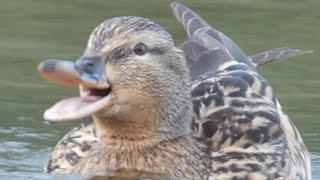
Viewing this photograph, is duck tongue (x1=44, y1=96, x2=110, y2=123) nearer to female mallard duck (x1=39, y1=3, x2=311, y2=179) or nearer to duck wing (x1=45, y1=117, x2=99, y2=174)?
female mallard duck (x1=39, y1=3, x2=311, y2=179)

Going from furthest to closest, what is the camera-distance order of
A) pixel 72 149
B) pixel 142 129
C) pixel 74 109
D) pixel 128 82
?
pixel 72 149 < pixel 142 129 < pixel 128 82 < pixel 74 109

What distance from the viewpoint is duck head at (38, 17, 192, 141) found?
814 cm

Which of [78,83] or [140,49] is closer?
[78,83]

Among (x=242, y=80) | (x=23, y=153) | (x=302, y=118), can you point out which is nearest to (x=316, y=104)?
(x=302, y=118)

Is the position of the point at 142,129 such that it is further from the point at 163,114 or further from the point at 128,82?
the point at 128,82

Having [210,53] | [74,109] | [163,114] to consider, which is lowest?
[74,109]

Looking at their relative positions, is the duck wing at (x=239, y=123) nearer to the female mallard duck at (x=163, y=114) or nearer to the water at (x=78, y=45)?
the female mallard duck at (x=163, y=114)

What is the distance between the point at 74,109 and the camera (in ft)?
26.5

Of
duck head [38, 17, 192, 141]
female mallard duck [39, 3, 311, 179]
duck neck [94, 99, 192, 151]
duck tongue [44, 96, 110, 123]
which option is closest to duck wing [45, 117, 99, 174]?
female mallard duck [39, 3, 311, 179]

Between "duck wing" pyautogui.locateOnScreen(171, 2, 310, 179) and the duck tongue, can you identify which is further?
"duck wing" pyautogui.locateOnScreen(171, 2, 310, 179)

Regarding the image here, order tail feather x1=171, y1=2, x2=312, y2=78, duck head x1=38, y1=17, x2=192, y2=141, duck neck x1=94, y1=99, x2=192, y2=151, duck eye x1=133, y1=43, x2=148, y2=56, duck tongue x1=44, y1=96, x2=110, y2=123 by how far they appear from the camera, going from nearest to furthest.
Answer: duck tongue x1=44, y1=96, x2=110, y2=123 → duck head x1=38, y1=17, x2=192, y2=141 → duck eye x1=133, y1=43, x2=148, y2=56 → duck neck x1=94, y1=99, x2=192, y2=151 → tail feather x1=171, y1=2, x2=312, y2=78

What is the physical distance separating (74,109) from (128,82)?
1.51 feet

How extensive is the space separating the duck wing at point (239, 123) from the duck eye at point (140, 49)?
90 cm

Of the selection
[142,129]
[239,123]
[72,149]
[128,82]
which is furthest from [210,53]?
[128,82]
